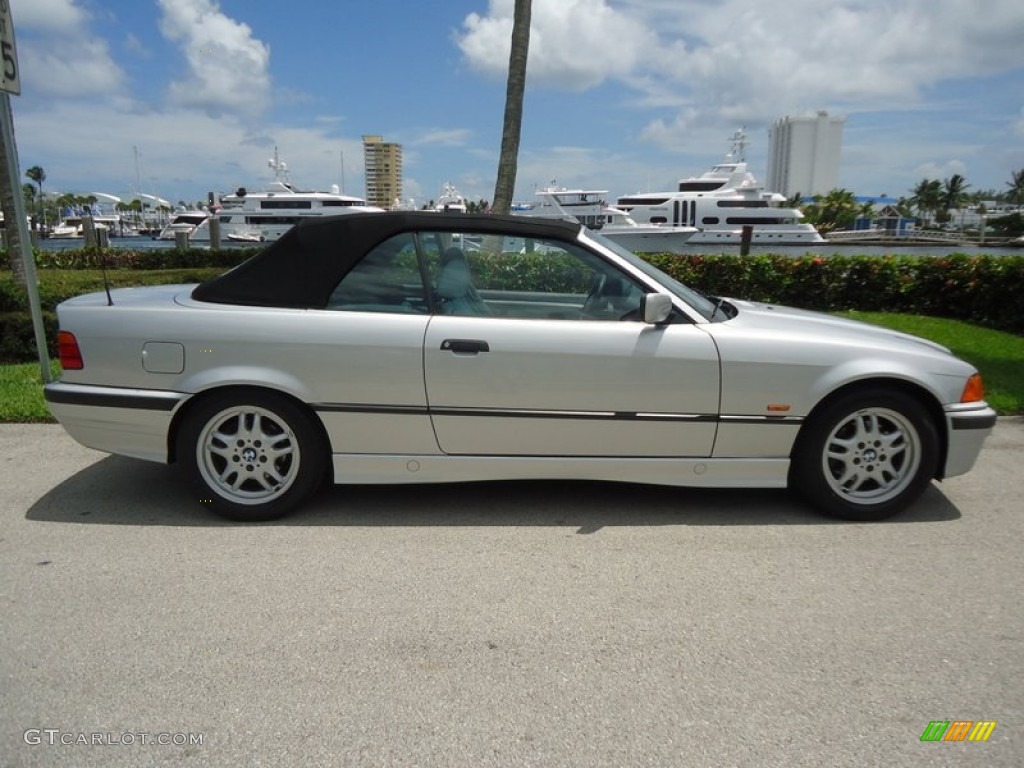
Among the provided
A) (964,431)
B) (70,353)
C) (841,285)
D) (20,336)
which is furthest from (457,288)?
(841,285)

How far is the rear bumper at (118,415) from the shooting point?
365 centimetres

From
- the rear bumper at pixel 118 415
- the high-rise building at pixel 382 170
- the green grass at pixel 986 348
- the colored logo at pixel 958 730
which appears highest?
the high-rise building at pixel 382 170

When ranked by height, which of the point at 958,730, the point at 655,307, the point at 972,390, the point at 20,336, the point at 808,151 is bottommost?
the point at 958,730

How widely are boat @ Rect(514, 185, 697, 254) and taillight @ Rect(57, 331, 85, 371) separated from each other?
34.5m

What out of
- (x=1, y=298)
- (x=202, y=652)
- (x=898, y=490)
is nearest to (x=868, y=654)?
(x=898, y=490)

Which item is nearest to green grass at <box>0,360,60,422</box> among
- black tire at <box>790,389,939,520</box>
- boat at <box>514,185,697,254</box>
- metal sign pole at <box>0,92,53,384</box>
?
metal sign pole at <box>0,92,53,384</box>

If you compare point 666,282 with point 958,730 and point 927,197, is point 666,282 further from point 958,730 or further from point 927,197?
point 927,197

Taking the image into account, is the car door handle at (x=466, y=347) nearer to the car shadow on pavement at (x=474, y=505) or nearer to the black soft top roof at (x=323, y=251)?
the black soft top roof at (x=323, y=251)

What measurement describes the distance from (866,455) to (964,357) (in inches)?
197

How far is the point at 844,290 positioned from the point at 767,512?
29.5ft

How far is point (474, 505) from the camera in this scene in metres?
4.02

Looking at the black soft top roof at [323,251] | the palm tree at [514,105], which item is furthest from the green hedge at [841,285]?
the black soft top roof at [323,251]

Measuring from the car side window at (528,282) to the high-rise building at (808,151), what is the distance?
139 m

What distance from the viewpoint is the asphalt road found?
7.14 feet
